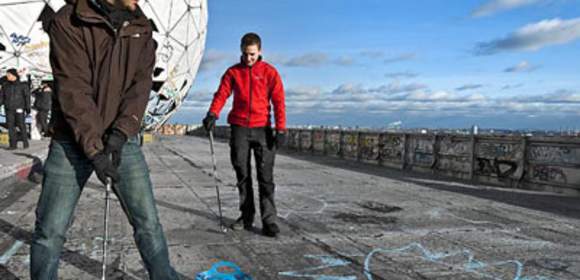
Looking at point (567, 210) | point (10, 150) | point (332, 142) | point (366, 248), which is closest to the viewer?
point (366, 248)

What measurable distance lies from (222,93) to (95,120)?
260cm

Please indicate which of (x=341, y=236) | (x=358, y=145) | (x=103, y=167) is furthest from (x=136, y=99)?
(x=358, y=145)

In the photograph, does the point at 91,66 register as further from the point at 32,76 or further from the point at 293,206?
the point at 32,76

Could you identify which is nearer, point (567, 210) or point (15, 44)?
point (567, 210)

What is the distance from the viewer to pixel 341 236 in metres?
4.98

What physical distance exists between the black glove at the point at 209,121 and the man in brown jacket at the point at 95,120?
2.16m

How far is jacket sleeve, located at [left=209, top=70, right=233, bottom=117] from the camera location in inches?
201

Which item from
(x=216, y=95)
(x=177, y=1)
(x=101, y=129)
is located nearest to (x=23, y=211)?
(x=216, y=95)

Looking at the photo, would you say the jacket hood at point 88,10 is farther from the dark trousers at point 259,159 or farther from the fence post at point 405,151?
the fence post at point 405,151

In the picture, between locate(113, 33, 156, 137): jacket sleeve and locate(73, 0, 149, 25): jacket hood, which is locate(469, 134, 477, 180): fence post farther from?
locate(73, 0, 149, 25): jacket hood

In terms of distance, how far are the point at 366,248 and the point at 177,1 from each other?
20.4 m

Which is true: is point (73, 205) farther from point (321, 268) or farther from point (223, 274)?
point (321, 268)

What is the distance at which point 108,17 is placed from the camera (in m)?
2.62

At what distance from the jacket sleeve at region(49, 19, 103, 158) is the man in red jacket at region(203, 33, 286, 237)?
7.80 feet
